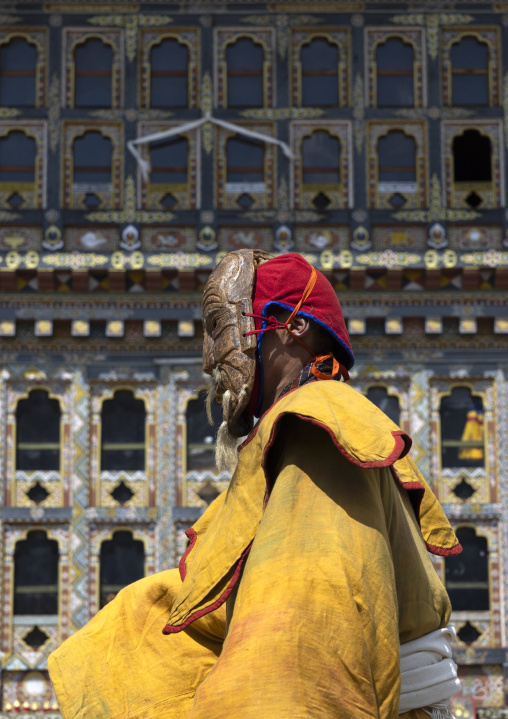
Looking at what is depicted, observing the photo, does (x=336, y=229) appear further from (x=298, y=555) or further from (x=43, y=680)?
A: (x=298, y=555)

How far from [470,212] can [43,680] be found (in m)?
6.69

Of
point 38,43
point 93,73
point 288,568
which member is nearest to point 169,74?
point 93,73

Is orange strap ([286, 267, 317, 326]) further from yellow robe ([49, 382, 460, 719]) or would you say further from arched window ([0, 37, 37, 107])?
arched window ([0, 37, 37, 107])

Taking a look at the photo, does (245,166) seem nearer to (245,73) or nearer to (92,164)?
(245,73)

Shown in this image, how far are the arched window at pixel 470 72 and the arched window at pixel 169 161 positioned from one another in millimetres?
3110

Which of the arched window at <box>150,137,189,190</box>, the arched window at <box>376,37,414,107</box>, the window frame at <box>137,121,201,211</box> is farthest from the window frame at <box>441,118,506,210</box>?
the arched window at <box>150,137,189,190</box>

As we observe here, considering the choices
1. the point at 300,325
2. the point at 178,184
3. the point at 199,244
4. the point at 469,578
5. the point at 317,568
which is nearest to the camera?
the point at 317,568

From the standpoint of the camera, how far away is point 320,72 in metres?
15.0

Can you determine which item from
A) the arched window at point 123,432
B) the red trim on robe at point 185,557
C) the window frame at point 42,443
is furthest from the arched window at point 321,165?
the red trim on robe at point 185,557

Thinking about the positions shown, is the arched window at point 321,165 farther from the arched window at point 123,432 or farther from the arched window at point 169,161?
the arched window at point 123,432

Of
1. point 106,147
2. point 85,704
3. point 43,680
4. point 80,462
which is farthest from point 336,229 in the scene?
point 85,704

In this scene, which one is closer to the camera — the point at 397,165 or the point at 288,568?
the point at 288,568

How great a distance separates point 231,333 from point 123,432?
1167cm

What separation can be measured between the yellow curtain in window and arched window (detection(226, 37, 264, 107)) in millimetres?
4202
